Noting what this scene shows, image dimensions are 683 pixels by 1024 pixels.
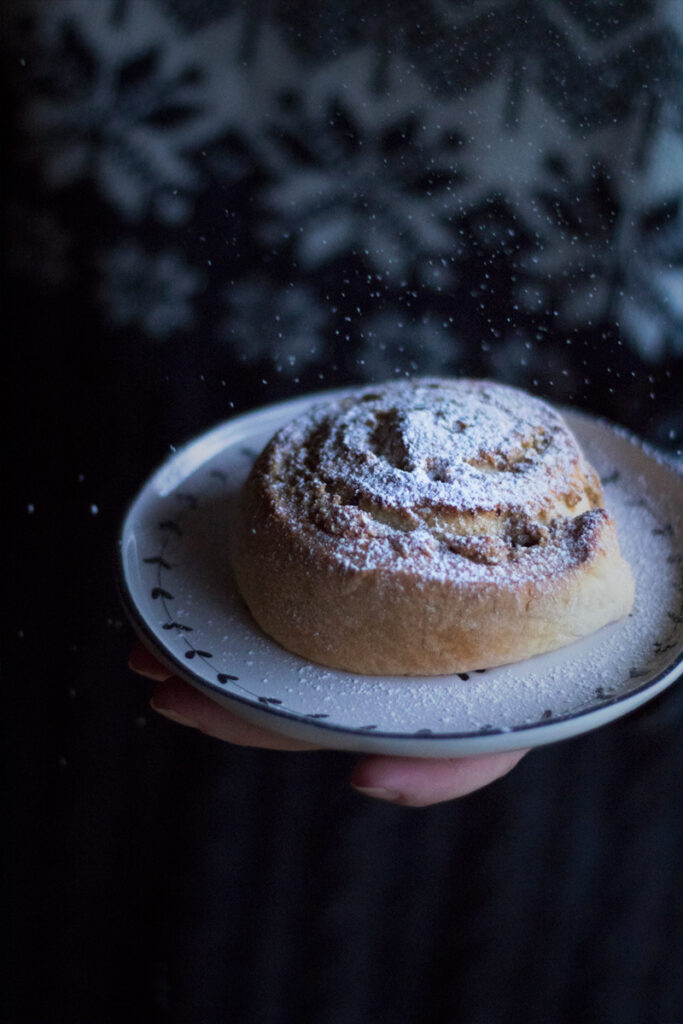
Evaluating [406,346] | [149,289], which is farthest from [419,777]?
[149,289]

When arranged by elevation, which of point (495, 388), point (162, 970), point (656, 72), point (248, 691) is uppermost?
point (656, 72)

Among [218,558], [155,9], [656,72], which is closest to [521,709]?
[218,558]

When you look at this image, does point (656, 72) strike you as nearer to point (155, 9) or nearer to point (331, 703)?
point (155, 9)

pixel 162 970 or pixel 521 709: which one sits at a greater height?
pixel 521 709

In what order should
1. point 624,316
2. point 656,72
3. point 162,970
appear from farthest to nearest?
point 162,970 → point 624,316 → point 656,72

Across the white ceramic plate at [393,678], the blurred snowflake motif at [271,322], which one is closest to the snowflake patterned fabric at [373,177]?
the blurred snowflake motif at [271,322]

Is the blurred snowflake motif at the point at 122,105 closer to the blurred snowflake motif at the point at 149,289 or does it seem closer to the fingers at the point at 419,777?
the blurred snowflake motif at the point at 149,289
